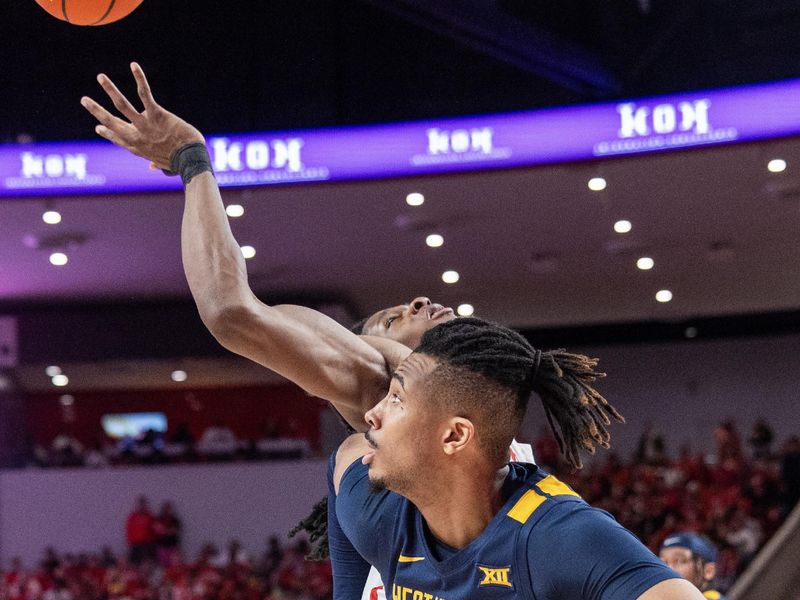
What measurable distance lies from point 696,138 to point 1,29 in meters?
7.61

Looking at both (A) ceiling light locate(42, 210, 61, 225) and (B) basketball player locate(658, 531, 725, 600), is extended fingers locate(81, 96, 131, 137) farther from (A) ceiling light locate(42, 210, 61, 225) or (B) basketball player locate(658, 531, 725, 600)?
(A) ceiling light locate(42, 210, 61, 225)

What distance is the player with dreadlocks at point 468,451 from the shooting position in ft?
6.58

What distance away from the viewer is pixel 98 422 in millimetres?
19547

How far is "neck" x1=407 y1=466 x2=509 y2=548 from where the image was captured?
6.85 feet

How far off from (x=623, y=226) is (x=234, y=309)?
34.6ft

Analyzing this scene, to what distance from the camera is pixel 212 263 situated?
2.21 metres

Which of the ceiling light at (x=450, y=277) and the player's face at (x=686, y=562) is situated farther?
the ceiling light at (x=450, y=277)

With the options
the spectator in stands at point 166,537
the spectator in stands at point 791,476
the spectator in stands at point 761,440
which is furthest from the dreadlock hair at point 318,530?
the spectator in stands at point 761,440

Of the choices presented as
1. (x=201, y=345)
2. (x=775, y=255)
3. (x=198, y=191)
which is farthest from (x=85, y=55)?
(x=198, y=191)

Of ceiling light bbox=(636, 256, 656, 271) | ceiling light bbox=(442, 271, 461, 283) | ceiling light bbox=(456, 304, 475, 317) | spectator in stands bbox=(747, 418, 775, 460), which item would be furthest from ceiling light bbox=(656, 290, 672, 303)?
ceiling light bbox=(442, 271, 461, 283)

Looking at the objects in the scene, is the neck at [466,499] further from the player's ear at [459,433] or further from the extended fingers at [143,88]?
the extended fingers at [143,88]

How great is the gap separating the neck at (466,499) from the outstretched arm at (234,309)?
0.47 m

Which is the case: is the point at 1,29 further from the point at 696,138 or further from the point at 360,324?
the point at 360,324

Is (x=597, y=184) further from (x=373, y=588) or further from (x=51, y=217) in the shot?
(x=373, y=588)
